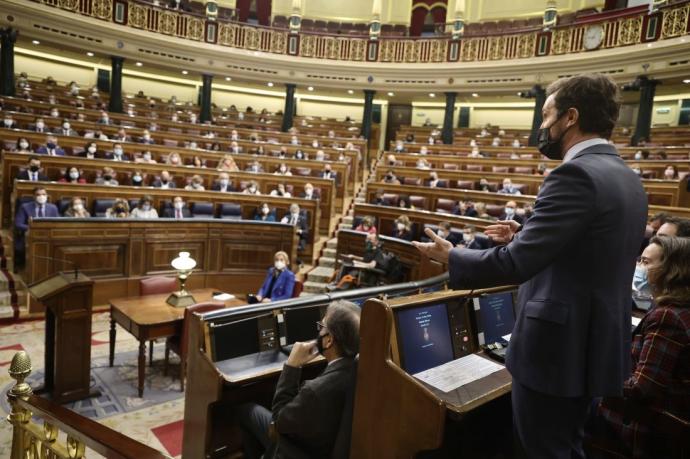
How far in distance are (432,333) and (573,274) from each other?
0.73m

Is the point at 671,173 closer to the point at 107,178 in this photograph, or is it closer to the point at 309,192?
the point at 309,192

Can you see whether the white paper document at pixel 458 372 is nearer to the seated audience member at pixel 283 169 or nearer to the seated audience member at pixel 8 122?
the seated audience member at pixel 283 169

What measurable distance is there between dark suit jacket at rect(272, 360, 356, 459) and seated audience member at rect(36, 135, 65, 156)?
7.24 metres

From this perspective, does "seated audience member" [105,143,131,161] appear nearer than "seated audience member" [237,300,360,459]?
No

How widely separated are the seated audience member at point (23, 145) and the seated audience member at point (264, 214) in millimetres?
3790

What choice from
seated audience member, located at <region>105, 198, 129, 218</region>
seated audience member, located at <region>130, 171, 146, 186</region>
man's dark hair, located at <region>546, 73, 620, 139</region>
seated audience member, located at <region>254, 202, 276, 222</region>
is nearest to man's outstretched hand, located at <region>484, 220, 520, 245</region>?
man's dark hair, located at <region>546, 73, 620, 139</region>

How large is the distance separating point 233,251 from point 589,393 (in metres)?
5.62

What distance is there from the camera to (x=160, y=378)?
3713 millimetres

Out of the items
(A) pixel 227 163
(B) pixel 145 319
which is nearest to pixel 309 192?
(A) pixel 227 163

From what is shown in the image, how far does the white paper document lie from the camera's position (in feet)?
4.84

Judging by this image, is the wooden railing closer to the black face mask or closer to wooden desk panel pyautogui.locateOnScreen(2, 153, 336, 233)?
the black face mask

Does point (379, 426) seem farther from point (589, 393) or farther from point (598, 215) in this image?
point (598, 215)

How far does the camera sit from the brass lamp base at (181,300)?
3.79m

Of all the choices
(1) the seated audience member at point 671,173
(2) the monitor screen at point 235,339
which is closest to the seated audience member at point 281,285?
(2) the monitor screen at point 235,339
